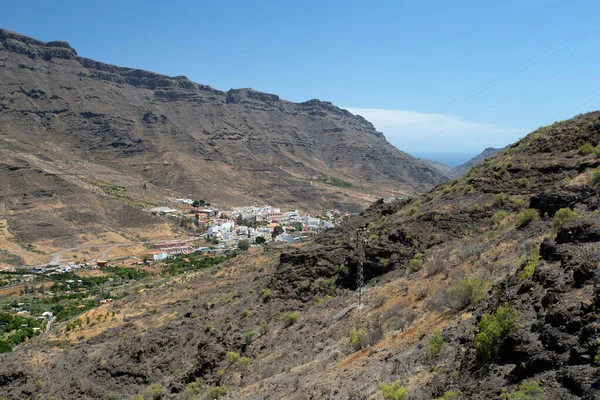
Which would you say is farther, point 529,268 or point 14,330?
point 14,330

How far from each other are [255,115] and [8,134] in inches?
3630

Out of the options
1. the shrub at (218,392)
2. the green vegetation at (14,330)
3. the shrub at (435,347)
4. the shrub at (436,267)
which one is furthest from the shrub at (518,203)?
the green vegetation at (14,330)

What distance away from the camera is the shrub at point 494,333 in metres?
6.48

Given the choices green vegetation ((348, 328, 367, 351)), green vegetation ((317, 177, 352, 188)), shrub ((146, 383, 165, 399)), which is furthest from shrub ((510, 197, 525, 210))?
green vegetation ((317, 177, 352, 188))

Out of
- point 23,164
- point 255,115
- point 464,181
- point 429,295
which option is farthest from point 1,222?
point 255,115

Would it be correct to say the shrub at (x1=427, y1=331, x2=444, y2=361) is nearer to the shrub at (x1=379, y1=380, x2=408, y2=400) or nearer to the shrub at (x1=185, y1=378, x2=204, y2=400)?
the shrub at (x1=379, y1=380, x2=408, y2=400)

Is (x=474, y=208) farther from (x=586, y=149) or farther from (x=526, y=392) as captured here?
(x=526, y=392)

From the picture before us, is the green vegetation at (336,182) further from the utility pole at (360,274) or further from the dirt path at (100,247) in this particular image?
the utility pole at (360,274)

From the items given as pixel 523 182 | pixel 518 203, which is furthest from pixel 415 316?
pixel 523 182

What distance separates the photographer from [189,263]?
2244 inches

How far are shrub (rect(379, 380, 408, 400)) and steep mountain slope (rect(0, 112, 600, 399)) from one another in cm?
9

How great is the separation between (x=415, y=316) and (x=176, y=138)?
419 ft

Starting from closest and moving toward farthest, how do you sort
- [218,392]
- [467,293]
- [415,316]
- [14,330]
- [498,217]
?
[467,293], [415,316], [218,392], [498,217], [14,330]

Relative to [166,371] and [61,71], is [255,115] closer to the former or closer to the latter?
[61,71]
